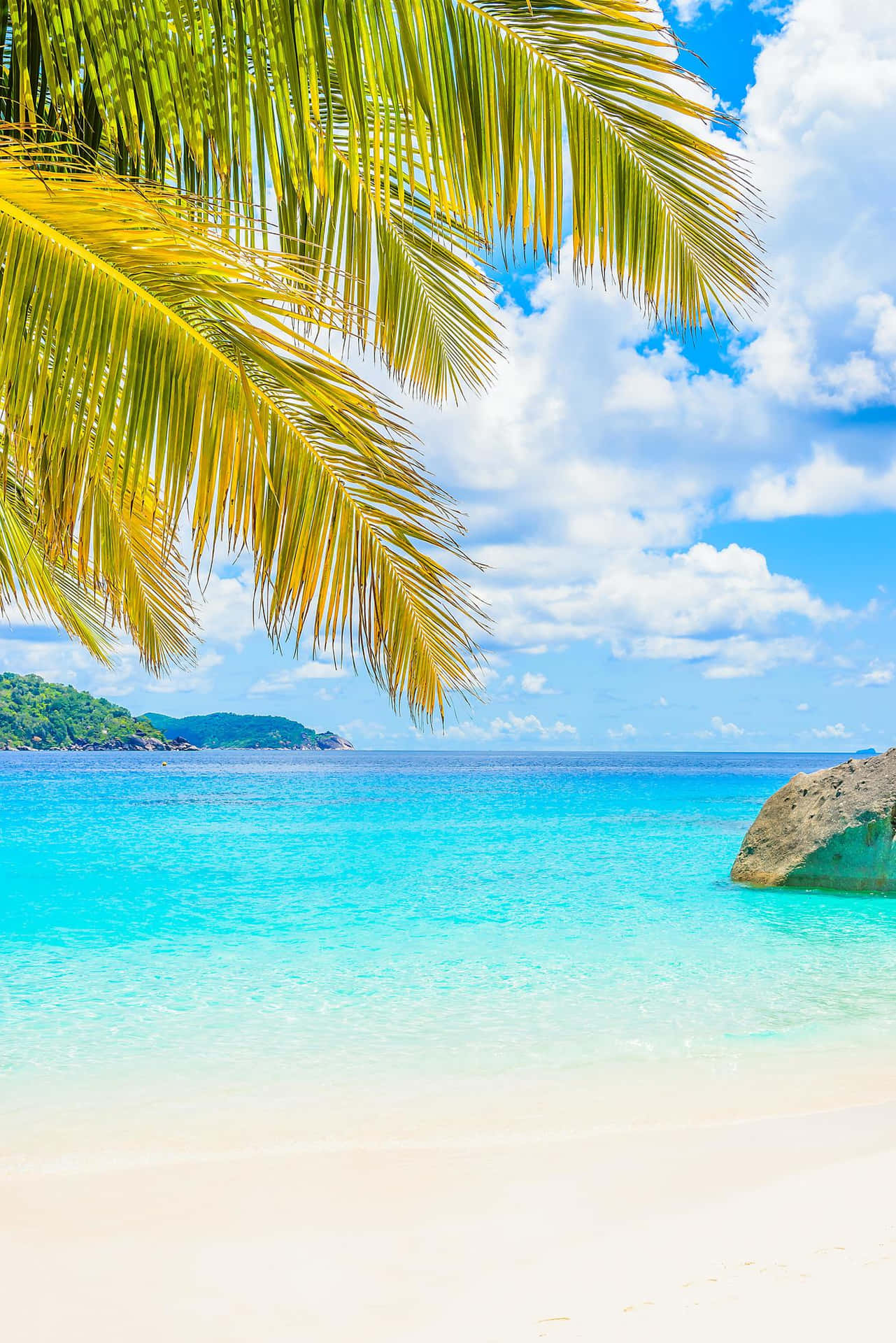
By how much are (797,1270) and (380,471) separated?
274 cm

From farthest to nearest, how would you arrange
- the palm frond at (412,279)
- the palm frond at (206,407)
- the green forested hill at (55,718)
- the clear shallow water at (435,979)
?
the green forested hill at (55,718), the clear shallow water at (435,979), the palm frond at (412,279), the palm frond at (206,407)

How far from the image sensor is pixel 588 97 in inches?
113

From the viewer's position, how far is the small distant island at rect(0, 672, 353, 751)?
8381cm

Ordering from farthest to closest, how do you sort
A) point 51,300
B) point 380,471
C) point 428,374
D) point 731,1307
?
point 428,374 → point 731,1307 → point 380,471 → point 51,300

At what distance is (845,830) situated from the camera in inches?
448

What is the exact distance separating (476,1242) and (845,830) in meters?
9.70

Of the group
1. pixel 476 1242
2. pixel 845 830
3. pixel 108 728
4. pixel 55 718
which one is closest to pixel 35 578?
pixel 476 1242

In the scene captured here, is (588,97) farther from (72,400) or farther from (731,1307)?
(731,1307)

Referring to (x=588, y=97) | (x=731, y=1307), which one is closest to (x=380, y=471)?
(x=588, y=97)

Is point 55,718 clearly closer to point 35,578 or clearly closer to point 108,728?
point 108,728

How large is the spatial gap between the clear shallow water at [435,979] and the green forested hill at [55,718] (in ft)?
213

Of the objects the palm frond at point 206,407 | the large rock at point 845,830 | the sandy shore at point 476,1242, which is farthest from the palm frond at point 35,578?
the large rock at point 845,830

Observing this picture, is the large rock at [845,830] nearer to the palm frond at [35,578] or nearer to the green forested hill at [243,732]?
the palm frond at [35,578]

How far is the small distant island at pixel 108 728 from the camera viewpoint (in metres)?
83.8
